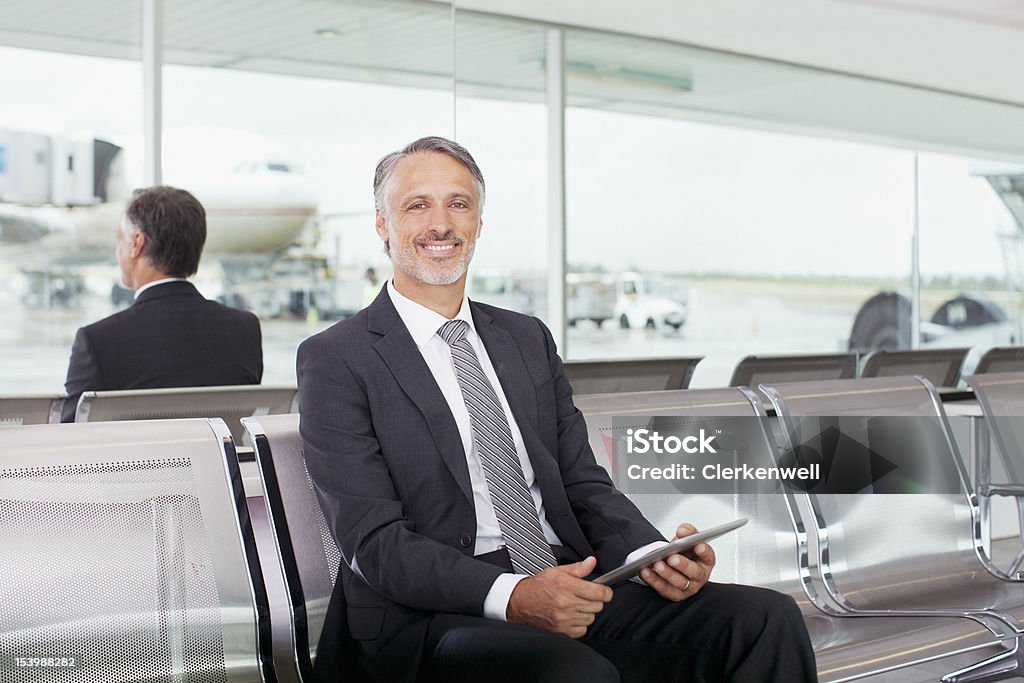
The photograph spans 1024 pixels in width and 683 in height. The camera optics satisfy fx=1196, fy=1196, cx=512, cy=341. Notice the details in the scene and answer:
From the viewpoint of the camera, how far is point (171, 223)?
3521mm

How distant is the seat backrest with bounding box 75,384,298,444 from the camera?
Answer: 2.53m

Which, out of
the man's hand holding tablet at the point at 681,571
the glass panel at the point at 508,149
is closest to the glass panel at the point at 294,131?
the glass panel at the point at 508,149

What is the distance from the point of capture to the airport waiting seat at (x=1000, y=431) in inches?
116

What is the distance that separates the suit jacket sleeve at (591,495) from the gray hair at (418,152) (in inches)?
12.8

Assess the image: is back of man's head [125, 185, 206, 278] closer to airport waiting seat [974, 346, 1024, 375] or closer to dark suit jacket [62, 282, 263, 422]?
dark suit jacket [62, 282, 263, 422]

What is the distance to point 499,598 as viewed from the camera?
184 cm

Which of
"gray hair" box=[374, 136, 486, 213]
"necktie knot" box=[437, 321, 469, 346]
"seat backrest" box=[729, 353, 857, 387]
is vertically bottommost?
"seat backrest" box=[729, 353, 857, 387]

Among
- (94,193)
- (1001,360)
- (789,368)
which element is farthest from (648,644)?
(94,193)

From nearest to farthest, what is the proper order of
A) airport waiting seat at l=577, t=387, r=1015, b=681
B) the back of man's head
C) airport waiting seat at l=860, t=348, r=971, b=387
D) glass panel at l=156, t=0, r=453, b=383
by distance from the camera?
airport waiting seat at l=577, t=387, r=1015, b=681 < the back of man's head < airport waiting seat at l=860, t=348, r=971, b=387 < glass panel at l=156, t=0, r=453, b=383

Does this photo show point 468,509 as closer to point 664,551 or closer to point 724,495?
point 664,551

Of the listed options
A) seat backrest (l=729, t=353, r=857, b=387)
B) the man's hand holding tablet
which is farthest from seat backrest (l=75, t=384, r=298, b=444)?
seat backrest (l=729, t=353, r=857, b=387)

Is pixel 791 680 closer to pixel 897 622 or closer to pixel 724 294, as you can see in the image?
pixel 897 622

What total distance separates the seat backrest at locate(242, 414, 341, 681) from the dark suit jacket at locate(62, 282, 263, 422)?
4.29 feet

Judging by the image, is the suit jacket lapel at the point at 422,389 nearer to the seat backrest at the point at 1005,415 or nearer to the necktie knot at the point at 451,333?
the necktie knot at the point at 451,333
